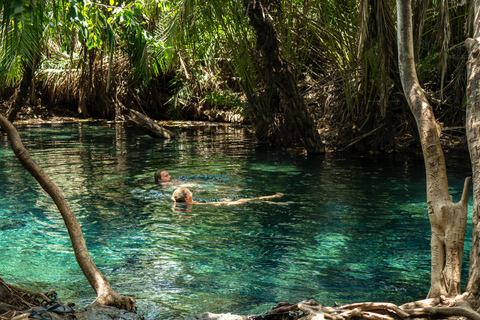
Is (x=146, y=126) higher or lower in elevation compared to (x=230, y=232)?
higher

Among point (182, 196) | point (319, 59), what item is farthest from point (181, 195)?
point (319, 59)

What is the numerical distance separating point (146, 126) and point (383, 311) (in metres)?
15.2

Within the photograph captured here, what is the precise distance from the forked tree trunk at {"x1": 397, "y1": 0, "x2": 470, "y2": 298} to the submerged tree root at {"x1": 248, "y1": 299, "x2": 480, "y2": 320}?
0.67 ft

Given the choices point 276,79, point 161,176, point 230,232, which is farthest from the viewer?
point 276,79

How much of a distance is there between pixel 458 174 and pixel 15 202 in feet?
28.3

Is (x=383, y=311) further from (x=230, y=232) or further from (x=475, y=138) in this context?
(x=230, y=232)

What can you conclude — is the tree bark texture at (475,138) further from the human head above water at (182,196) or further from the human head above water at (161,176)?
the human head above water at (161,176)

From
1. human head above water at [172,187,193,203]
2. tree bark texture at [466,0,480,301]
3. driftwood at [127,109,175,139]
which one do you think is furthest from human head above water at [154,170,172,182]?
driftwood at [127,109,175,139]

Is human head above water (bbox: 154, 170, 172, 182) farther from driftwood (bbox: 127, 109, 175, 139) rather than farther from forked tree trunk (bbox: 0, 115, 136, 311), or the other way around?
driftwood (bbox: 127, 109, 175, 139)

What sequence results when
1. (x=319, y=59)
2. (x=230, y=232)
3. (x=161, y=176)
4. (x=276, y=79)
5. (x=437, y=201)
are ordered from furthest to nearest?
(x=319, y=59) → (x=276, y=79) → (x=161, y=176) → (x=230, y=232) → (x=437, y=201)

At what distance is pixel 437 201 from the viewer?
3.83 metres

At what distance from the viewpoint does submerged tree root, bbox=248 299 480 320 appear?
3.26 metres

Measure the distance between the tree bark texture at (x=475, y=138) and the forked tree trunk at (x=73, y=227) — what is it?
252cm

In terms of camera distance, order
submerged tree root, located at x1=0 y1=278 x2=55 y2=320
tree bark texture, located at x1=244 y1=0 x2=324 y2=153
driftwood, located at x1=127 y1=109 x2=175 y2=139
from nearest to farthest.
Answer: submerged tree root, located at x1=0 y1=278 x2=55 y2=320
tree bark texture, located at x1=244 y1=0 x2=324 y2=153
driftwood, located at x1=127 y1=109 x2=175 y2=139
